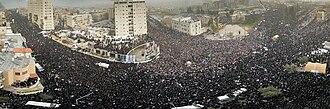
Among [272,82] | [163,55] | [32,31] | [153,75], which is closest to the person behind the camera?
[272,82]

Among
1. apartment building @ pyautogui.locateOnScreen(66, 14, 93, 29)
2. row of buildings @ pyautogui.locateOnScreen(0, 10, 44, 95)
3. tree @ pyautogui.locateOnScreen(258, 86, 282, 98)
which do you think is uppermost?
apartment building @ pyautogui.locateOnScreen(66, 14, 93, 29)

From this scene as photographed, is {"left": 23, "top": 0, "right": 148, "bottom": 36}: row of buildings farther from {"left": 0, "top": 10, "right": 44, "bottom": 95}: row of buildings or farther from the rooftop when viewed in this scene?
{"left": 0, "top": 10, "right": 44, "bottom": 95}: row of buildings

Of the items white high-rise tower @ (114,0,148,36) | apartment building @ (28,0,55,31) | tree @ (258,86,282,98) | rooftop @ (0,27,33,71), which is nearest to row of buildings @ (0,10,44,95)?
rooftop @ (0,27,33,71)

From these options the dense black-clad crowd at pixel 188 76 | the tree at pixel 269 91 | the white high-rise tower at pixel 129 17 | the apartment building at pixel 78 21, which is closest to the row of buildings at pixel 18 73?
the dense black-clad crowd at pixel 188 76

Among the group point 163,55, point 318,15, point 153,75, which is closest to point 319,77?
point 153,75

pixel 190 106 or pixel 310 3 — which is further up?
pixel 310 3

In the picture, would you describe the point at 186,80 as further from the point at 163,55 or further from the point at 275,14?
the point at 275,14
